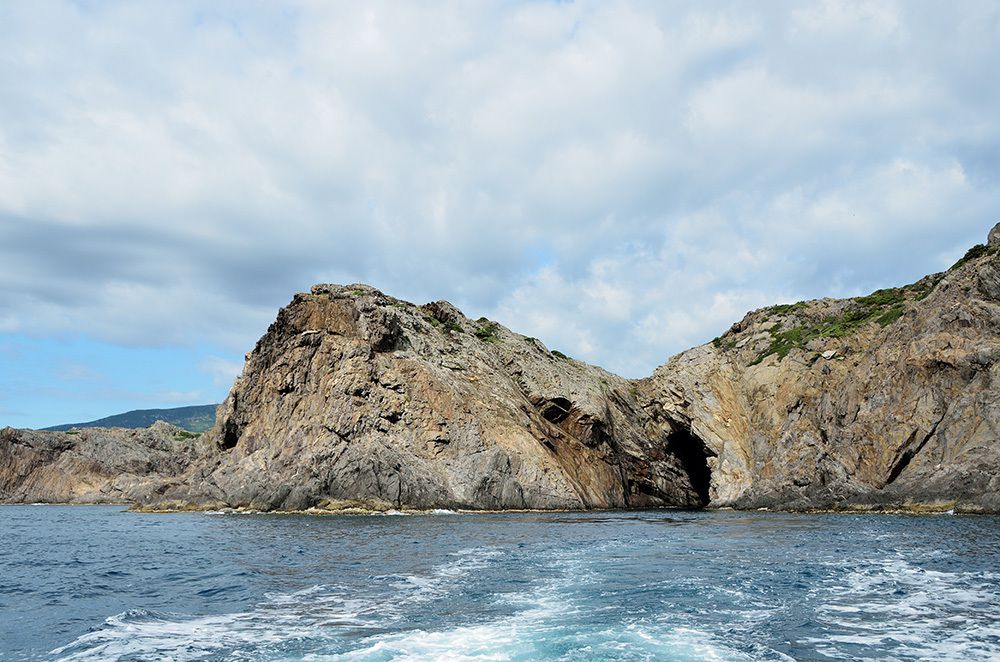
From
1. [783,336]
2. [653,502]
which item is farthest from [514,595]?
[783,336]

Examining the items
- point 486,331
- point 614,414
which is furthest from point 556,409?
point 486,331

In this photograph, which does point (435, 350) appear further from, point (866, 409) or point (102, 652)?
point (102, 652)

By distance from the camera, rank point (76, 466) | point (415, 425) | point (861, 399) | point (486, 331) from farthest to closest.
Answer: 1. point (76, 466)
2. point (486, 331)
3. point (415, 425)
4. point (861, 399)

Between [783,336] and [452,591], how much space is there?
275ft

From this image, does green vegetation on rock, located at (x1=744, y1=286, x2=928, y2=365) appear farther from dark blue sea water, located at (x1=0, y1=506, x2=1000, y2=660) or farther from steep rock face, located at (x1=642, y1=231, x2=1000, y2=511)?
dark blue sea water, located at (x1=0, y1=506, x2=1000, y2=660)

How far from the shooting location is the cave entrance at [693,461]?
102 metres

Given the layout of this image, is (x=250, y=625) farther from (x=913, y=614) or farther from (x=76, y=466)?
(x=76, y=466)

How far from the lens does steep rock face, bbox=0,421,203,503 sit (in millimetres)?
129750

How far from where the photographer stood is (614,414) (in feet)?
317

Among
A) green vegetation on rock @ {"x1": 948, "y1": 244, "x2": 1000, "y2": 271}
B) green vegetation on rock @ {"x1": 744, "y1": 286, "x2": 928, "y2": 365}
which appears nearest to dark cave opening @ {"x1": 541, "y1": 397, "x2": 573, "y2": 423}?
green vegetation on rock @ {"x1": 744, "y1": 286, "x2": 928, "y2": 365}

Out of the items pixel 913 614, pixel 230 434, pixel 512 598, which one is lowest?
pixel 913 614

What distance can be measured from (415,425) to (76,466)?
8914cm

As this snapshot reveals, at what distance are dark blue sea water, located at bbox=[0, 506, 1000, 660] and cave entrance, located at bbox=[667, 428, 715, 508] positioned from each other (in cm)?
6037

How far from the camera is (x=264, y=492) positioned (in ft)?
239
